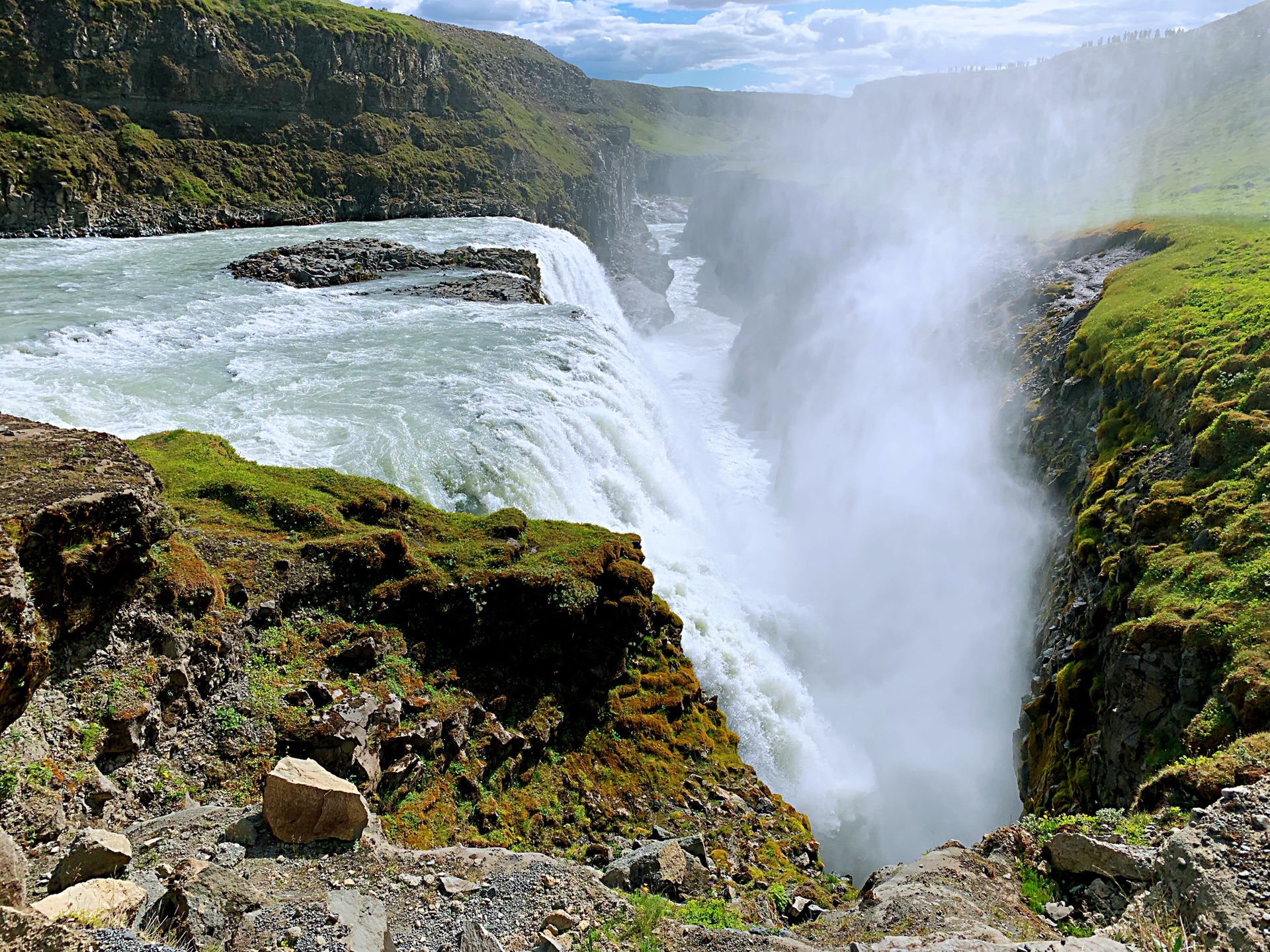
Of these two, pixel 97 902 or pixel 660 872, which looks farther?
pixel 660 872

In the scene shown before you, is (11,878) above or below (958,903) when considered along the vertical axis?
above

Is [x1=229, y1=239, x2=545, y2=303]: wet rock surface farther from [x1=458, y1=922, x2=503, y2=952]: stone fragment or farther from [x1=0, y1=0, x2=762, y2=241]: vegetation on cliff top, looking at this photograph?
[x1=458, y1=922, x2=503, y2=952]: stone fragment

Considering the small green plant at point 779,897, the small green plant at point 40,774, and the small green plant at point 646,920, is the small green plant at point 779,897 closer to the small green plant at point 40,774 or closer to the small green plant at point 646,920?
the small green plant at point 646,920

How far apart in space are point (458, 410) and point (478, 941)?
1645 cm

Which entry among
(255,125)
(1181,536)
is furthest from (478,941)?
(255,125)

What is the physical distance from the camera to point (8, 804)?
6.44 metres

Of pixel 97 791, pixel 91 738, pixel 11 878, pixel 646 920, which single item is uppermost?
pixel 11 878

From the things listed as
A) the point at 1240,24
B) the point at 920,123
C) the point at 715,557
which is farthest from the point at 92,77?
the point at 1240,24

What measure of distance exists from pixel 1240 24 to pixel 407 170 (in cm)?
8278

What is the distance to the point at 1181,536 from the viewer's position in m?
14.1

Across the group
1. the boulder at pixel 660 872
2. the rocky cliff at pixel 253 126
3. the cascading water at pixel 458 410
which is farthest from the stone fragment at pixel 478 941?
the rocky cliff at pixel 253 126

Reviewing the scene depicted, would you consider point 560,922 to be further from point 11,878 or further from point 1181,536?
point 1181,536

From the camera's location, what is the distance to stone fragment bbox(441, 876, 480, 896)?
7105mm

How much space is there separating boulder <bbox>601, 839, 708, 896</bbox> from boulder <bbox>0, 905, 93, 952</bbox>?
504 cm
